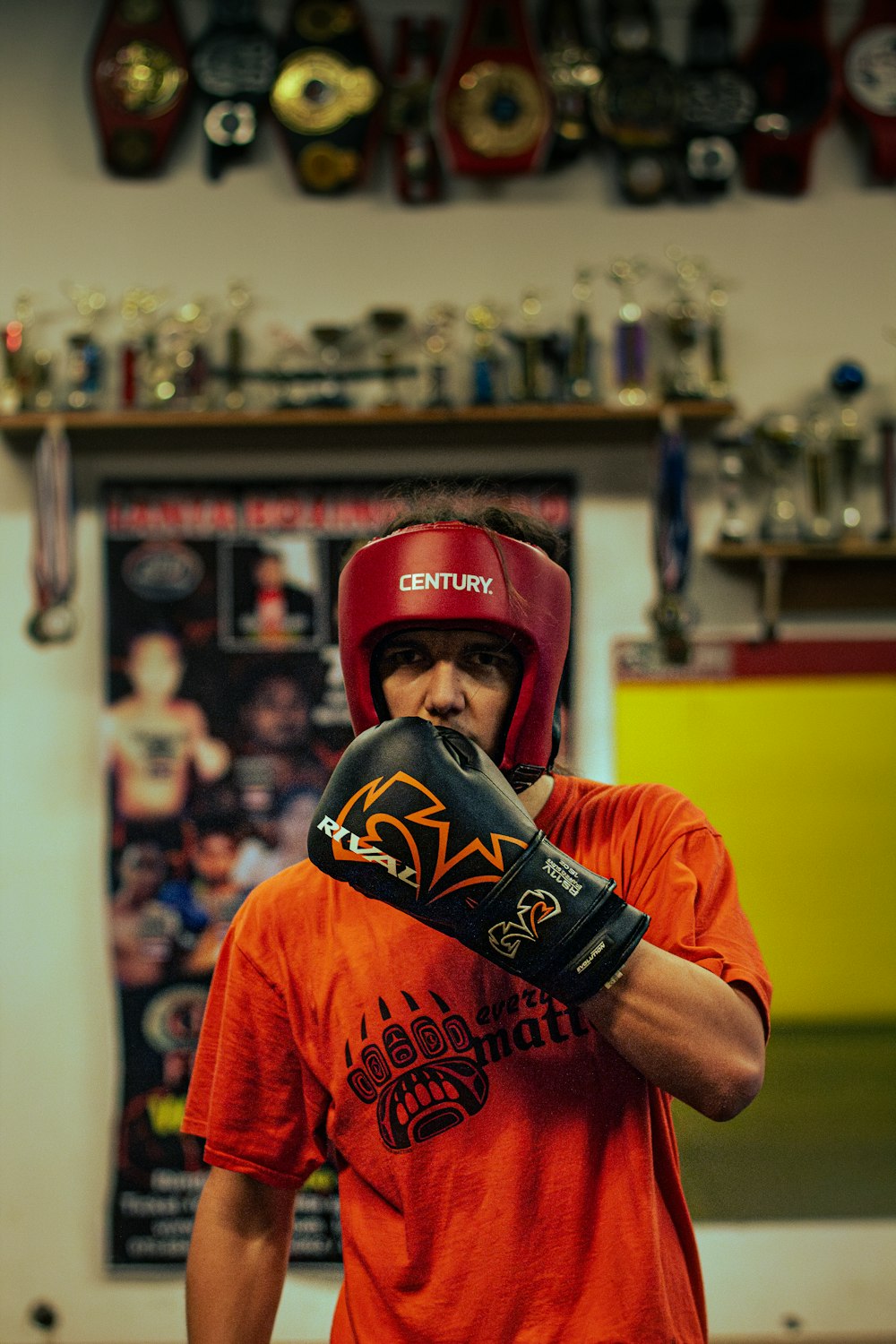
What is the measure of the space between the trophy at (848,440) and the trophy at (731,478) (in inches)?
9.6

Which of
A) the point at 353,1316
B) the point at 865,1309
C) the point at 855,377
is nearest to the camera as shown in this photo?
the point at 353,1316

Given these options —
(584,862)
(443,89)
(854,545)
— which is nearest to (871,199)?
(854,545)

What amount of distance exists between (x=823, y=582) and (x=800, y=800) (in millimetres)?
577

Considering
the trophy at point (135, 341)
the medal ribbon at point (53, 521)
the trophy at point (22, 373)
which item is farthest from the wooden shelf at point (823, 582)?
the trophy at point (22, 373)

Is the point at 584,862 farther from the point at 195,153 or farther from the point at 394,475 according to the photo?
the point at 195,153

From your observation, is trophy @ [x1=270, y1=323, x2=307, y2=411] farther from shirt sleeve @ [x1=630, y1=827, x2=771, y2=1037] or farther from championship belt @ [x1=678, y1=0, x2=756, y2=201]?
shirt sleeve @ [x1=630, y1=827, x2=771, y2=1037]

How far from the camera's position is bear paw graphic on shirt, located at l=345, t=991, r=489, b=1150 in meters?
1.27

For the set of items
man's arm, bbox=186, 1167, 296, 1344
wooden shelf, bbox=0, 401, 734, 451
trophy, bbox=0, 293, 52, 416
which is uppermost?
trophy, bbox=0, 293, 52, 416

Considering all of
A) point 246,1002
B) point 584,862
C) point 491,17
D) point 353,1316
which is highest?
point 491,17

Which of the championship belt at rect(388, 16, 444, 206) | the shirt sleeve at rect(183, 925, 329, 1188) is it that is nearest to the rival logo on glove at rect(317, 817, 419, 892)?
the shirt sleeve at rect(183, 925, 329, 1188)

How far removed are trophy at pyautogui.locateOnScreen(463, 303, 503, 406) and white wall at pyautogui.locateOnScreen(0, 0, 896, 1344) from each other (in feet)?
0.29

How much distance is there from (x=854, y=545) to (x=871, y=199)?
0.98m

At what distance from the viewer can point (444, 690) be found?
127cm

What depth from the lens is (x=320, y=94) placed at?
11.0ft
